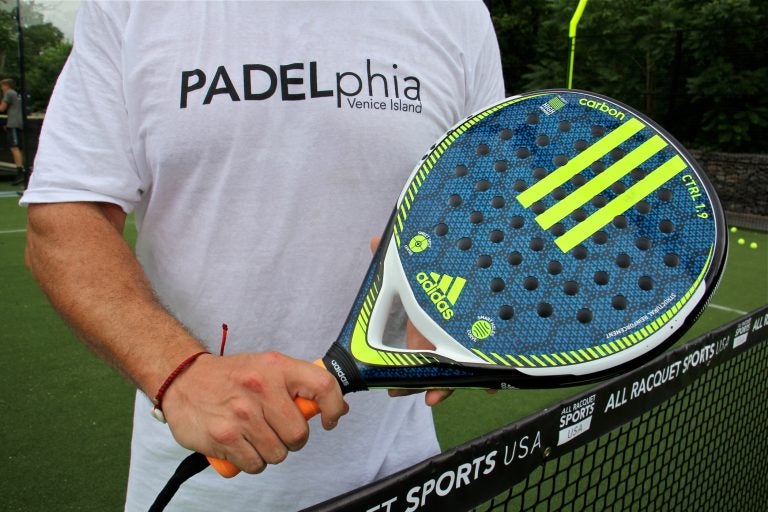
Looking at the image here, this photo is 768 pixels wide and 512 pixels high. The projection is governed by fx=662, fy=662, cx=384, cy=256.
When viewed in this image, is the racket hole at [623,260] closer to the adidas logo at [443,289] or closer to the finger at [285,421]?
the adidas logo at [443,289]

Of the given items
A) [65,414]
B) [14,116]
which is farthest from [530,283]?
[14,116]

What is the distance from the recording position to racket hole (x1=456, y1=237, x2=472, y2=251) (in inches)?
29.5

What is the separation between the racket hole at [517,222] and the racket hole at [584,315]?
0.38 ft

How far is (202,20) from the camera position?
937mm

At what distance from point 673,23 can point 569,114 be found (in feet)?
37.4

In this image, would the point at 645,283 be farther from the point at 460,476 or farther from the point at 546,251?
the point at 460,476

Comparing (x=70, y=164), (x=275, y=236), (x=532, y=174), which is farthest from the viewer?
(x=275, y=236)

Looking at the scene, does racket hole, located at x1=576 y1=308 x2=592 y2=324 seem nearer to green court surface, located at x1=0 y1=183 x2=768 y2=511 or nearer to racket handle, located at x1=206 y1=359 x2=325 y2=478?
racket handle, located at x1=206 y1=359 x2=325 y2=478

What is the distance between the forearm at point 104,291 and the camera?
71cm

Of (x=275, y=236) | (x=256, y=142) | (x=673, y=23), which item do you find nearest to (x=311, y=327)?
(x=275, y=236)

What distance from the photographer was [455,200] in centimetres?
78

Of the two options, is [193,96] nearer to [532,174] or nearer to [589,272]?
[532,174]

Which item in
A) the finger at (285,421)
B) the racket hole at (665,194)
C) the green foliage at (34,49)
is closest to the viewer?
the finger at (285,421)

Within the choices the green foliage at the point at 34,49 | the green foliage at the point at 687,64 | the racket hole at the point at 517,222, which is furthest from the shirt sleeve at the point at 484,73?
the green foliage at the point at 687,64
